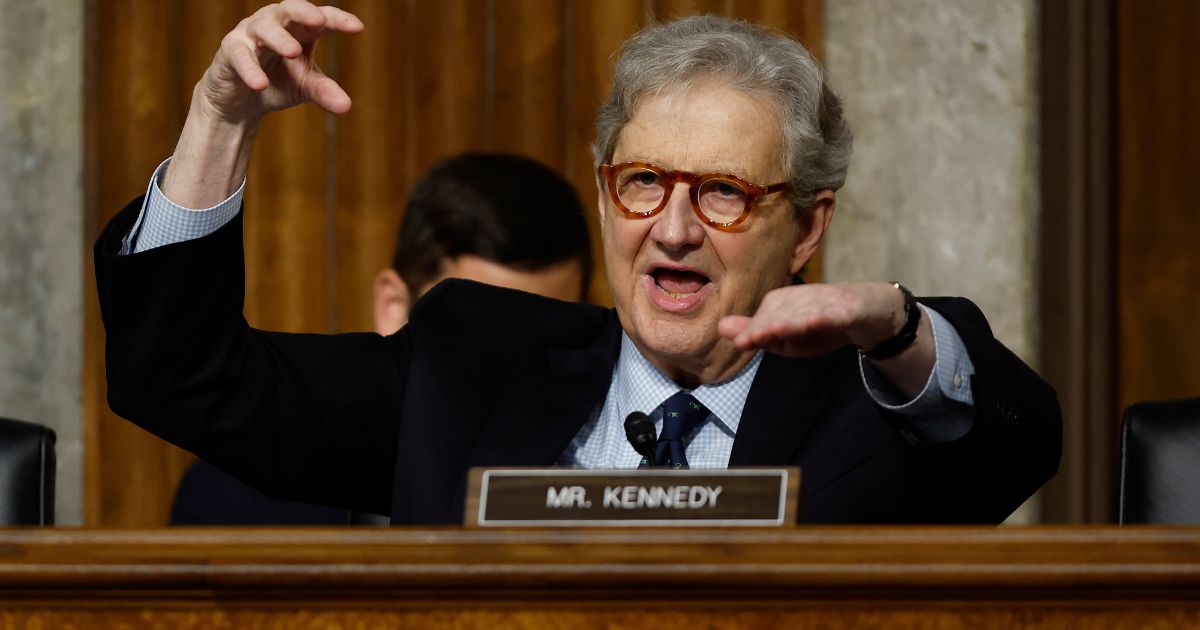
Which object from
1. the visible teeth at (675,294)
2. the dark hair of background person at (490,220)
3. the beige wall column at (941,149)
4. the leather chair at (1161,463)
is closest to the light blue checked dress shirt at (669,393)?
the visible teeth at (675,294)

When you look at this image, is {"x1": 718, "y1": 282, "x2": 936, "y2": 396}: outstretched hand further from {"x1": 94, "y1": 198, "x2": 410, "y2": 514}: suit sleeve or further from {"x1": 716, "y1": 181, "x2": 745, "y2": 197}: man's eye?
{"x1": 94, "y1": 198, "x2": 410, "y2": 514}: suit sleeve

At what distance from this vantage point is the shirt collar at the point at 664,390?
1892 millimetres

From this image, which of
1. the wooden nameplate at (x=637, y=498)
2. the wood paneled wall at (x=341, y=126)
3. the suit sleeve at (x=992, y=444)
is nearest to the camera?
the wooden nameplate at (x=637, y=498)

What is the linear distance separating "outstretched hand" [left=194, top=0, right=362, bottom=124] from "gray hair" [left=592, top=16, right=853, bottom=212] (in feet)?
1.44

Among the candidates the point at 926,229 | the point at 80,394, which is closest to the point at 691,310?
the point at 926,229

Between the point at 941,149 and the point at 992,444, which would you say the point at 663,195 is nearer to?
the point at 992,444

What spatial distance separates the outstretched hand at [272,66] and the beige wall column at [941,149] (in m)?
1.79

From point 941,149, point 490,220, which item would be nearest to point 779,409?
point 490,220

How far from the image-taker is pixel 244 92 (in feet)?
5.37

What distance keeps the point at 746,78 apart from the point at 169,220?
70 cm

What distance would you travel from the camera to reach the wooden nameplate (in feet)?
3.85

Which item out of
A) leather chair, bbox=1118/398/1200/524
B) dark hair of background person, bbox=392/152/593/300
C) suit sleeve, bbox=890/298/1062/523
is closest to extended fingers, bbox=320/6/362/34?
suit sleeve, bbox=890/298/1062/523

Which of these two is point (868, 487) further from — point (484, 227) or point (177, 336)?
point (484, 227)

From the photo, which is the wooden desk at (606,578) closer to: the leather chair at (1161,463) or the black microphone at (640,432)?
the black microphone at (640,432)
